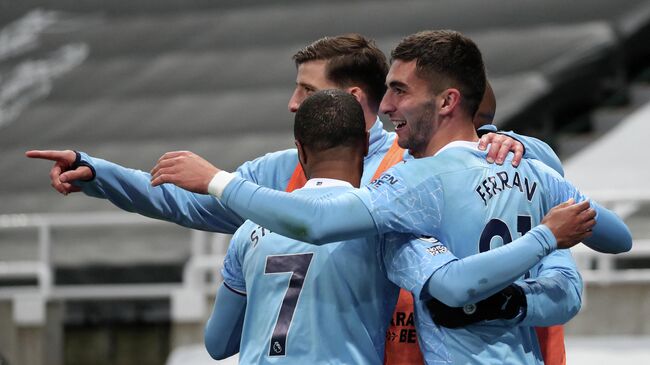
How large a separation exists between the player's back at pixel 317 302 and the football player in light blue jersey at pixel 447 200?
0.11 m

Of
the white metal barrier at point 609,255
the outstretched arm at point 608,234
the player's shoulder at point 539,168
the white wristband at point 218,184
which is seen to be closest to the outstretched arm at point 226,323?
the white wristband at point 218,184

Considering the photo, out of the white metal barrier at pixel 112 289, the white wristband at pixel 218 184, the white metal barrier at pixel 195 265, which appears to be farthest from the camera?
the white metal barrier at pixel 112 289

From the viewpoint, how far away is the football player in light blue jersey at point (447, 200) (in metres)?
2.81

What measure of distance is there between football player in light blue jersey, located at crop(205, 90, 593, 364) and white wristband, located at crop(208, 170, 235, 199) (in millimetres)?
174

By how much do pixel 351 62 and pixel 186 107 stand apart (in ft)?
29.8

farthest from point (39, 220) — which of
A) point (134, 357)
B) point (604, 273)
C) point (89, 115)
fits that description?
point (89, 115)

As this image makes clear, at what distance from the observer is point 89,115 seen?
12.8m

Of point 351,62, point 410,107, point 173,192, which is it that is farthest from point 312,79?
point 410,107

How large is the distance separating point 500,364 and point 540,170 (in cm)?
51

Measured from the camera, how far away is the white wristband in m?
2.88

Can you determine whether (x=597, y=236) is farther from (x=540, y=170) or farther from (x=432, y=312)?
(x=432, y=312)

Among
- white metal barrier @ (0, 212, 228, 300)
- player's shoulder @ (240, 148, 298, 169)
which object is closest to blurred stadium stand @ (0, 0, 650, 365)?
white metal barrier @ (0, 212, 228, 300)

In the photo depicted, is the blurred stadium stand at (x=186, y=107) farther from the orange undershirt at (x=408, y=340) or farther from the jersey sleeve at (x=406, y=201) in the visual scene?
the jersey sleeve at (x=406, y=201)

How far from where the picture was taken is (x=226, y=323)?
3.19 meters
